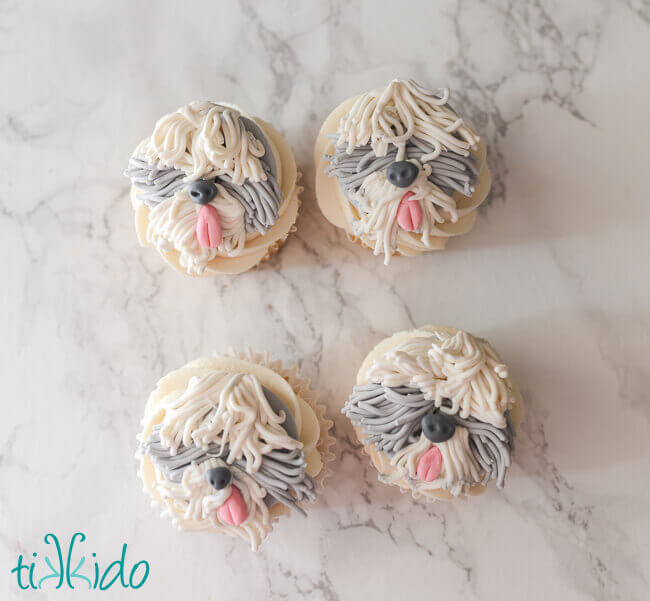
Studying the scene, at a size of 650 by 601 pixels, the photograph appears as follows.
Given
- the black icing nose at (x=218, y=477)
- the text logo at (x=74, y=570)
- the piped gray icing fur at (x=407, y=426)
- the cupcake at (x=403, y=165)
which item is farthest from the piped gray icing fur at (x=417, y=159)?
the text logo at (x=74, y=570)

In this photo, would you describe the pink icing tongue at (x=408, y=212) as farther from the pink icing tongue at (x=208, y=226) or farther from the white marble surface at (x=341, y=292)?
the pink icing tongue at (x=208, y=226)

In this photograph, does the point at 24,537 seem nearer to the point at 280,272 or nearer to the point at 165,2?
the point at 280,272

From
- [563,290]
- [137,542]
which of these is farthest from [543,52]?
[137,542]

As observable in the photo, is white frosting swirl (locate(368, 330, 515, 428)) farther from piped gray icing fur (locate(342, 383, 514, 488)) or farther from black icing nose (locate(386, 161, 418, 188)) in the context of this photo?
black icing nose (locate(386, 161, 418, 188))

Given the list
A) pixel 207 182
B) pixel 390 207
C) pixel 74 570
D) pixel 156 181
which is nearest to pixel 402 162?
pixel 390 207

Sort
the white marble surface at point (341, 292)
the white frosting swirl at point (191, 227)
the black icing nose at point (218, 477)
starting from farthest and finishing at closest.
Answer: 1. the white marble surface at point (341, 292)
2. the white frosting swirl at point (191, 227)
3. the black icing nose at point (218, 477)

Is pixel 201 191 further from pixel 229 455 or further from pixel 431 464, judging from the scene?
pixel 431 464

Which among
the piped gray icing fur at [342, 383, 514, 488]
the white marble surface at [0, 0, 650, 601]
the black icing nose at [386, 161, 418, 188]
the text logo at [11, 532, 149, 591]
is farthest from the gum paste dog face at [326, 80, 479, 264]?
the text logo at [11, 532, 149, 591]
